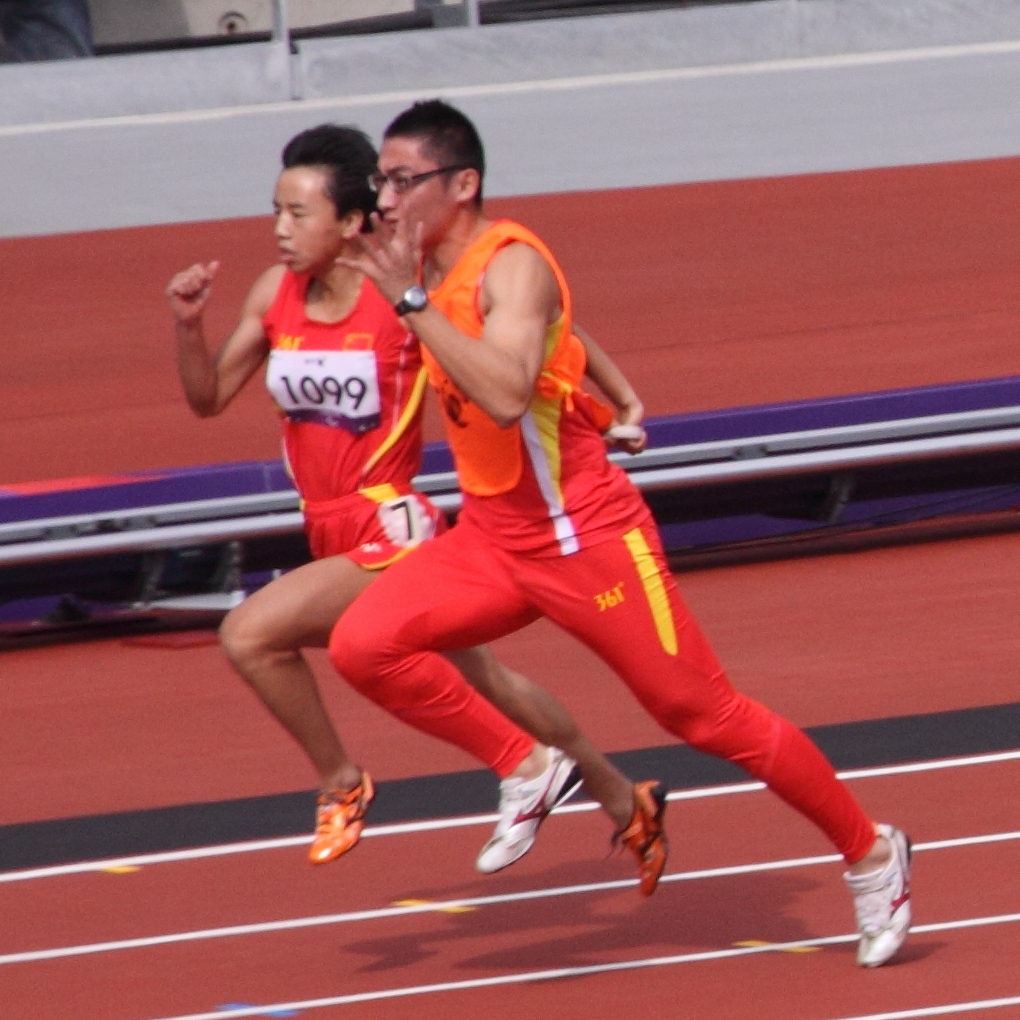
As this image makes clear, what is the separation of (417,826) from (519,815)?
1.02 metres

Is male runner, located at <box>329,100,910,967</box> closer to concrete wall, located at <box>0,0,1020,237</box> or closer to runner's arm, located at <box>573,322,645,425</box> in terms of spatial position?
runner's arm, located at <box>573,322,645,425</box>

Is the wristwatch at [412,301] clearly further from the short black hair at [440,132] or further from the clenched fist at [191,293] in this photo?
the clenched fist at [191,293]

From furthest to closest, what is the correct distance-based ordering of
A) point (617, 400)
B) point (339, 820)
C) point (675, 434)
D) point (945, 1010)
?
point (675, 434)
point (617, 400)
point (339, 820)
point (945, 1010)

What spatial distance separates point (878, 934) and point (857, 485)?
4.54 meters

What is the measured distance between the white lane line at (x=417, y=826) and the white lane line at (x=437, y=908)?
52 centimetres

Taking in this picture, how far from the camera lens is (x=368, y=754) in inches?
274

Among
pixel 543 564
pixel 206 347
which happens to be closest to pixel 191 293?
pixel 206 347

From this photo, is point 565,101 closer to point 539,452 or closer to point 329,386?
point 329,386

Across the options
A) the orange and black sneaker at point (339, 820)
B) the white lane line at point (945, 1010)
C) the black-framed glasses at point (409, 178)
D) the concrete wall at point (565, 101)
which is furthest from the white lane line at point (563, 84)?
the white lane line at point (945, 1010)

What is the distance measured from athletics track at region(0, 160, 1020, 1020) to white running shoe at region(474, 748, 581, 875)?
0.25m

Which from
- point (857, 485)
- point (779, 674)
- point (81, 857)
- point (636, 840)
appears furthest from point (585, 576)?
point (857, 485)

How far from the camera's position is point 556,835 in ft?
20.2

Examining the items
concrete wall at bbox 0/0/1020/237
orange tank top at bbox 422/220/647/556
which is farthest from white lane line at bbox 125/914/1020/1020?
concrete wall at bbox 0/0/1020/237

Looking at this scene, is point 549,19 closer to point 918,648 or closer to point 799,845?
point 918,648
